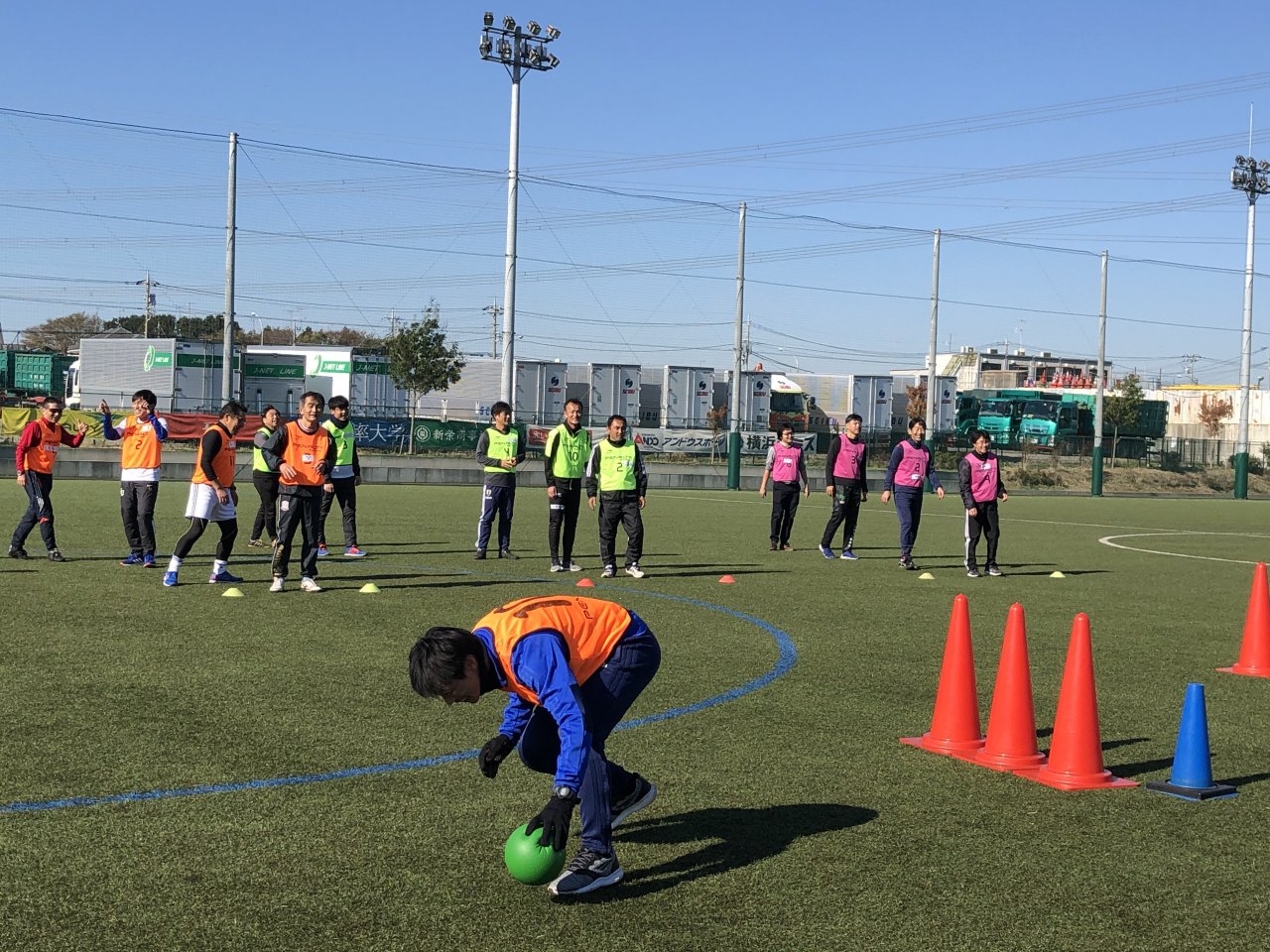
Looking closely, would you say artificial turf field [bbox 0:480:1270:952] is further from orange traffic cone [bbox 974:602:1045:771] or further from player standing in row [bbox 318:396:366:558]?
player standing in row [bbox 318:396:366:558]

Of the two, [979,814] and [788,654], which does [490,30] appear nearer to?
[788,654]

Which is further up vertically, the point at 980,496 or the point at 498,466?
the point at 498,466

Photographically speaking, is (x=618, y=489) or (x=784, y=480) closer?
(x=618, y=489)

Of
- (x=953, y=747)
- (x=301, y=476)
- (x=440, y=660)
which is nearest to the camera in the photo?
(x=440, y=660)

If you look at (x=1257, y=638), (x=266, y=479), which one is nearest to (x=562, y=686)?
(x=1257, y=638)

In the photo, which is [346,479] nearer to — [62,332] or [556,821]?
[556,821]

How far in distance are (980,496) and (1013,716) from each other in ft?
37.2

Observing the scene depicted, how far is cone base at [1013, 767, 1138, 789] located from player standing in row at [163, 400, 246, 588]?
9480 millimetres

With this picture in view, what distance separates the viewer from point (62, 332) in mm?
129875

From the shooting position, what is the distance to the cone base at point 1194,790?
6801 millimetres

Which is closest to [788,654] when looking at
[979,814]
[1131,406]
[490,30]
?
[979,814]

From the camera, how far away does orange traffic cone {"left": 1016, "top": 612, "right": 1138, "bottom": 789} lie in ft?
22.9

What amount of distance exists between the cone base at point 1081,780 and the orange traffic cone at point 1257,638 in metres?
4.07

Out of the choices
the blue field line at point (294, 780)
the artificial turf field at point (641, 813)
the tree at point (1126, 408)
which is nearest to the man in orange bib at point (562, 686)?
the artificial turf field at point (641, 813)
